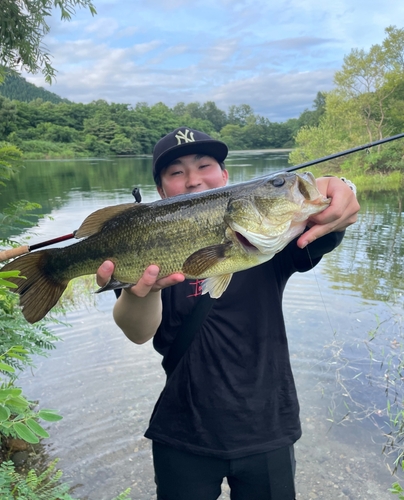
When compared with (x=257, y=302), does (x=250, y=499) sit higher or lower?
lower

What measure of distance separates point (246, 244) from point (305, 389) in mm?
4077

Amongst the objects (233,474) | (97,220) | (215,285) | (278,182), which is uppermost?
(278,182)

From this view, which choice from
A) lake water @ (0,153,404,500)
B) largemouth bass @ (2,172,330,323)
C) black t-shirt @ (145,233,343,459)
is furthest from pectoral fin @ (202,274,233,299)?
lake water @ (0,153,404,500)

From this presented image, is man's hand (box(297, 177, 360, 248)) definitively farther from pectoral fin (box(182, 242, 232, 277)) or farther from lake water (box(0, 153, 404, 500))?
lake water (box(0, 153, 404, 500))

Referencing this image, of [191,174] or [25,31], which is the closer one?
[191,174]

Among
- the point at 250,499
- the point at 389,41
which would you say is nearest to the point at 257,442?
the point at 250,499

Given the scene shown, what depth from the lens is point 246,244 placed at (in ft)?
6.68

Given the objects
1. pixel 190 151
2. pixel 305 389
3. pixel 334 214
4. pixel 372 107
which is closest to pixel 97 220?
pixel 190 151

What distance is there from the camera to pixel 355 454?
14.2ft

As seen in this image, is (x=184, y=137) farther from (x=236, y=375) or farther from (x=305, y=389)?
(x=305, y=389)

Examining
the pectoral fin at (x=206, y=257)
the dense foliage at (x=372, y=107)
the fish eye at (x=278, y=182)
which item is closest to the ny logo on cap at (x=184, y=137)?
the fish eye at (x=278, y=182)

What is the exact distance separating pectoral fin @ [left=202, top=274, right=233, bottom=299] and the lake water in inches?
115

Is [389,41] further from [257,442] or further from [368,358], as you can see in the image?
[257,442]

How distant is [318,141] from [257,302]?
1467 inches
